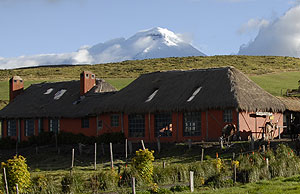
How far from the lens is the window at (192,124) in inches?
1593

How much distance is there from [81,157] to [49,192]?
16969 mm

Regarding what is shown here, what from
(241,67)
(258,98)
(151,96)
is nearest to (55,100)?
(151,96)

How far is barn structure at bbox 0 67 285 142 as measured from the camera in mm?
39625

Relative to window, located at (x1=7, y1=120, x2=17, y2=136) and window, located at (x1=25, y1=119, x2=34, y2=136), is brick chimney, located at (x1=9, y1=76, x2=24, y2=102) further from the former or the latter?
window, located at (x1=25, y1=119, x2=34, y2=136)

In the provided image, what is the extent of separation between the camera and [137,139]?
42719 mm

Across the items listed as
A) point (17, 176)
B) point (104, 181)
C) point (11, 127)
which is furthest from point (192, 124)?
point (17, 176)

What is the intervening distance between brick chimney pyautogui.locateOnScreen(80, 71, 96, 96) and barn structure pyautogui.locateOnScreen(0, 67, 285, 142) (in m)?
0.10

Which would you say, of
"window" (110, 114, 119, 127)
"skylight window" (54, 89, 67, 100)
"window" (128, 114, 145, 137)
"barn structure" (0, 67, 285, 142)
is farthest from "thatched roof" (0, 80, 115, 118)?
"window" (128, 114, 145, 137)

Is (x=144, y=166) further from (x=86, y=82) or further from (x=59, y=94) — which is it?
(x=59, y=94)

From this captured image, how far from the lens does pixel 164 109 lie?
40.7m

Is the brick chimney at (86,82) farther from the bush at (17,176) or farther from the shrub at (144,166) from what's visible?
the bush at (17,176)

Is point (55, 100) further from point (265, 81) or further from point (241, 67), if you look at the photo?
point (241, 67)

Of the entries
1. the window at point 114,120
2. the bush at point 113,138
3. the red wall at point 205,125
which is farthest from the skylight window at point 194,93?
the window at point 114,120

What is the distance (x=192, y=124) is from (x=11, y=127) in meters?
19.9
